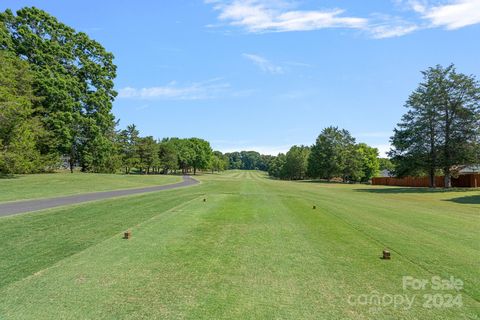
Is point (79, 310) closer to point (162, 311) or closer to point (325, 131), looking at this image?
point (162, 311)

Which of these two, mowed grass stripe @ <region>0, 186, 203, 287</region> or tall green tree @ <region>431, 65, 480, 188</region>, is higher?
tall green tree @ <region>431, 65, 480, 188</region>

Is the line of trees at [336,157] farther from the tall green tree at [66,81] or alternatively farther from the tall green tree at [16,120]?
the tall green tree at [16,120]

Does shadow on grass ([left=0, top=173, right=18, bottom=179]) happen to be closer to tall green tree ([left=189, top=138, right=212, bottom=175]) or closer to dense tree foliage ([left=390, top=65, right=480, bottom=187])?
dense tree foliage ([left=390, top=65, right=480, bottom=187])

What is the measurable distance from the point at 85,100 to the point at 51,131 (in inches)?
383

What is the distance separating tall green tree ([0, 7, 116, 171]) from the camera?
39688mm

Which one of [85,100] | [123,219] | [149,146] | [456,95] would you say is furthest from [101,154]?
[456,95]

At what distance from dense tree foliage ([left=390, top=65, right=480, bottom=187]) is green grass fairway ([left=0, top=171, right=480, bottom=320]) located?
4127 cm

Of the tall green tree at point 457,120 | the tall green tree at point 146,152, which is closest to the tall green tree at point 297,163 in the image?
the tall green tree at point 146,152

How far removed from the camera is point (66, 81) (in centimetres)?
4222

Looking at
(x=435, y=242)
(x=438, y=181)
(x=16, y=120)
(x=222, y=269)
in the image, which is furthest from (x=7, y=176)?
(x=438, y=181)

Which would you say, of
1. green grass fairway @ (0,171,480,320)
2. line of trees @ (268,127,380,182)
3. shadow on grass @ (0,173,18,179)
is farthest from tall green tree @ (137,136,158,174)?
green grass fairway @ (0,171,480,320)

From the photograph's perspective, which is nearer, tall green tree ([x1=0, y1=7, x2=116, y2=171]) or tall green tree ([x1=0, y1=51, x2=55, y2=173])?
tall green tree ([x1=0, y1=51, x2=55, y2=173])

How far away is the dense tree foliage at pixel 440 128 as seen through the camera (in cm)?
4541

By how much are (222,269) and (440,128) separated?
52.2 m
